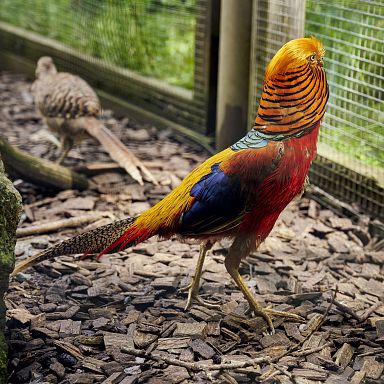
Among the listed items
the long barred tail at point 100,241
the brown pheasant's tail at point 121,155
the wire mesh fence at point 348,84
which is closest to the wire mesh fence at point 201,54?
the wire mesh fence at point 348,84

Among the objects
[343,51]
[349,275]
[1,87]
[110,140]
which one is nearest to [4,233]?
[349,275]

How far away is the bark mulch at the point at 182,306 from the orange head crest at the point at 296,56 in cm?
112

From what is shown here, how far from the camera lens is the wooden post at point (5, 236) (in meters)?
2.78

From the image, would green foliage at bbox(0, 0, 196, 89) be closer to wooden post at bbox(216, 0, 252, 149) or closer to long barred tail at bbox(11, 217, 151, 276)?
wooden post at bbox(216, 0, 252, 149)

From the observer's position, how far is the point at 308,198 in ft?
16.4

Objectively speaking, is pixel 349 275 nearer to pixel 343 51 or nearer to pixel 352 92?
pixel 352 92

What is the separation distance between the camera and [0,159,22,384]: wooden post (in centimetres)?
278

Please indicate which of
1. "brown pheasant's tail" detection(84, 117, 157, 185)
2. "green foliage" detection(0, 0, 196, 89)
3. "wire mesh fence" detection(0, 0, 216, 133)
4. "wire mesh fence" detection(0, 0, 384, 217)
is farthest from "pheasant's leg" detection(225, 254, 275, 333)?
A: "green foliage" detection(0, 0, 196, 89)

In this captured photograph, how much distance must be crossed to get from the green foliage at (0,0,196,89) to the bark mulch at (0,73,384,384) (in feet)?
6.34

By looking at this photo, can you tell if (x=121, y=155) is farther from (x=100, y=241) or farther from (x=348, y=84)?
(x=100, y=241)

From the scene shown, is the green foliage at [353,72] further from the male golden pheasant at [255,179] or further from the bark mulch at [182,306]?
the male golden pheasant at [255,179]

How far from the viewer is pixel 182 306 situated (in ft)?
11.4

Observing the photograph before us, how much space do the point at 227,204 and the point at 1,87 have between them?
5.37 meters

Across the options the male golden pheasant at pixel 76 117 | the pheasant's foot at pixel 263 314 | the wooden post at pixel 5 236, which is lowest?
the pheasant's foot at pixel 263 314
